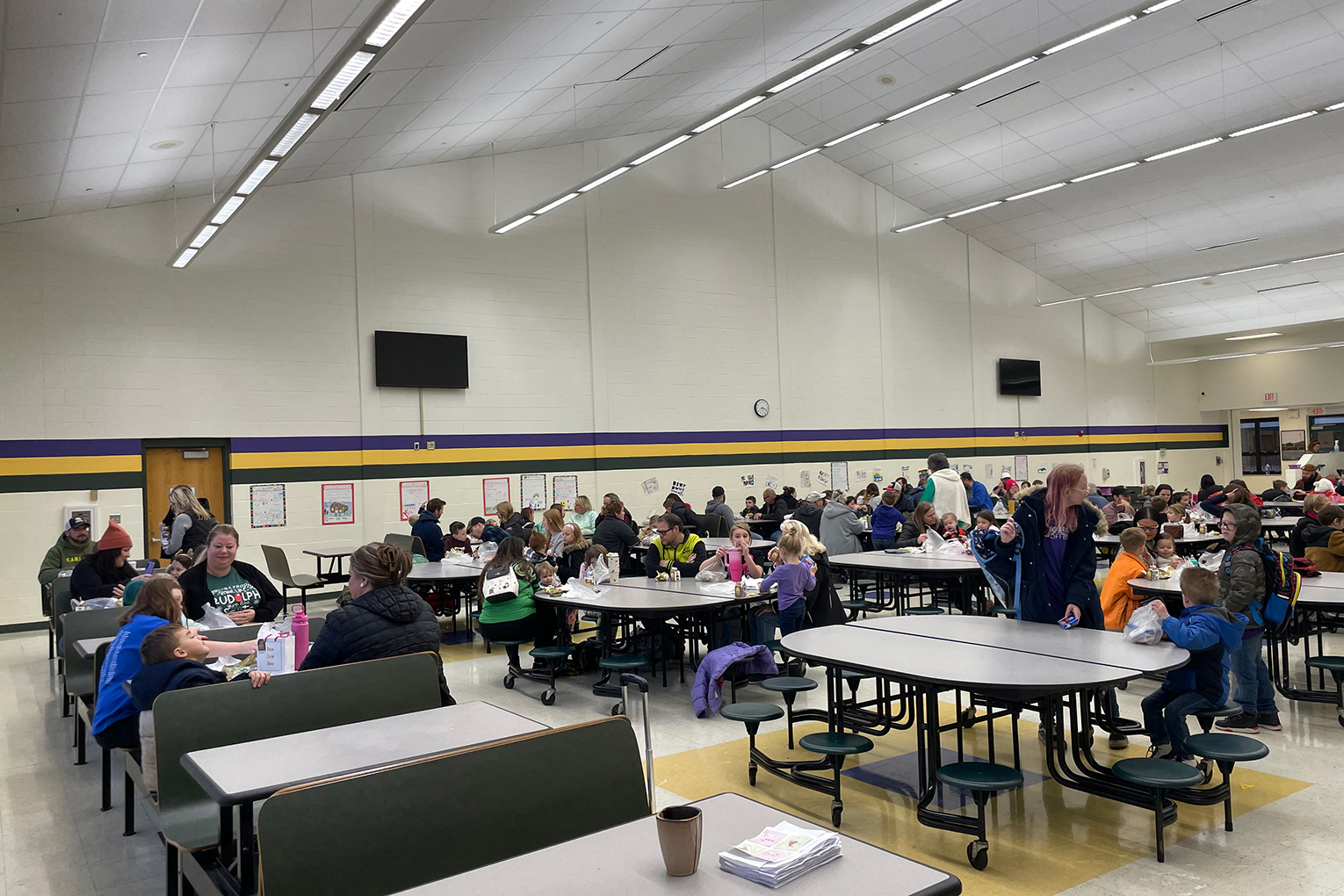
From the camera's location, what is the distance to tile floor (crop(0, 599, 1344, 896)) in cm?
343

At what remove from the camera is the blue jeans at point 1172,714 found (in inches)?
160

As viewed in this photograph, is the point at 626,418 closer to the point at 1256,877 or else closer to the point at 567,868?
the point at 1256,877

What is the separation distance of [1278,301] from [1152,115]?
26.5ft

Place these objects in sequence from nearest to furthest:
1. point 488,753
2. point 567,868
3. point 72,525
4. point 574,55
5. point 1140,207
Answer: point 567,868
point 488,753
point 72,525
point 574,55
point 1140,207

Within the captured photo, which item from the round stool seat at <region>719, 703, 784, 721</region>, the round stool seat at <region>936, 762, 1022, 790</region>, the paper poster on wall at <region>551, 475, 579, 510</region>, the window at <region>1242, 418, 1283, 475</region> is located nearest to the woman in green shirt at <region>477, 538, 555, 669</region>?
the round stool seat at <region>719, 703, 784, 721</region>

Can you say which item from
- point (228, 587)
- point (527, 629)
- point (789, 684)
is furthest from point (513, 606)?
point (789, 684)

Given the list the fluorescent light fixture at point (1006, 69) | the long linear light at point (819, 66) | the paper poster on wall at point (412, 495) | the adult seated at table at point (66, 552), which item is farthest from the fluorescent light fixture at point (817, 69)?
the paper poster on wall at point (412, 495)

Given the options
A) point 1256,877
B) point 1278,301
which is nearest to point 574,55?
point 1256,877

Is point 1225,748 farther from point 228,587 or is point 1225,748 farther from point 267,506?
point 267,506

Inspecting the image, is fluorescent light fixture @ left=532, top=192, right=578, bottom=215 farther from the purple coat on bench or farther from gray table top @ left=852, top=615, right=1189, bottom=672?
gray table top @ left=852, top=615, right=1189, bottom=672

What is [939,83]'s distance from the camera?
1273cm

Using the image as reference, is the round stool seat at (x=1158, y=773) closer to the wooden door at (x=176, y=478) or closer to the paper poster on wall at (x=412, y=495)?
the paper poster on wall at (x=412, y=495)

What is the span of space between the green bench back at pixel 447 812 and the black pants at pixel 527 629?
14.6 feet

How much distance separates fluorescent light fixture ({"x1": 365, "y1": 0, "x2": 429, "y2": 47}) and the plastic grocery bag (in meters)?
4.66
